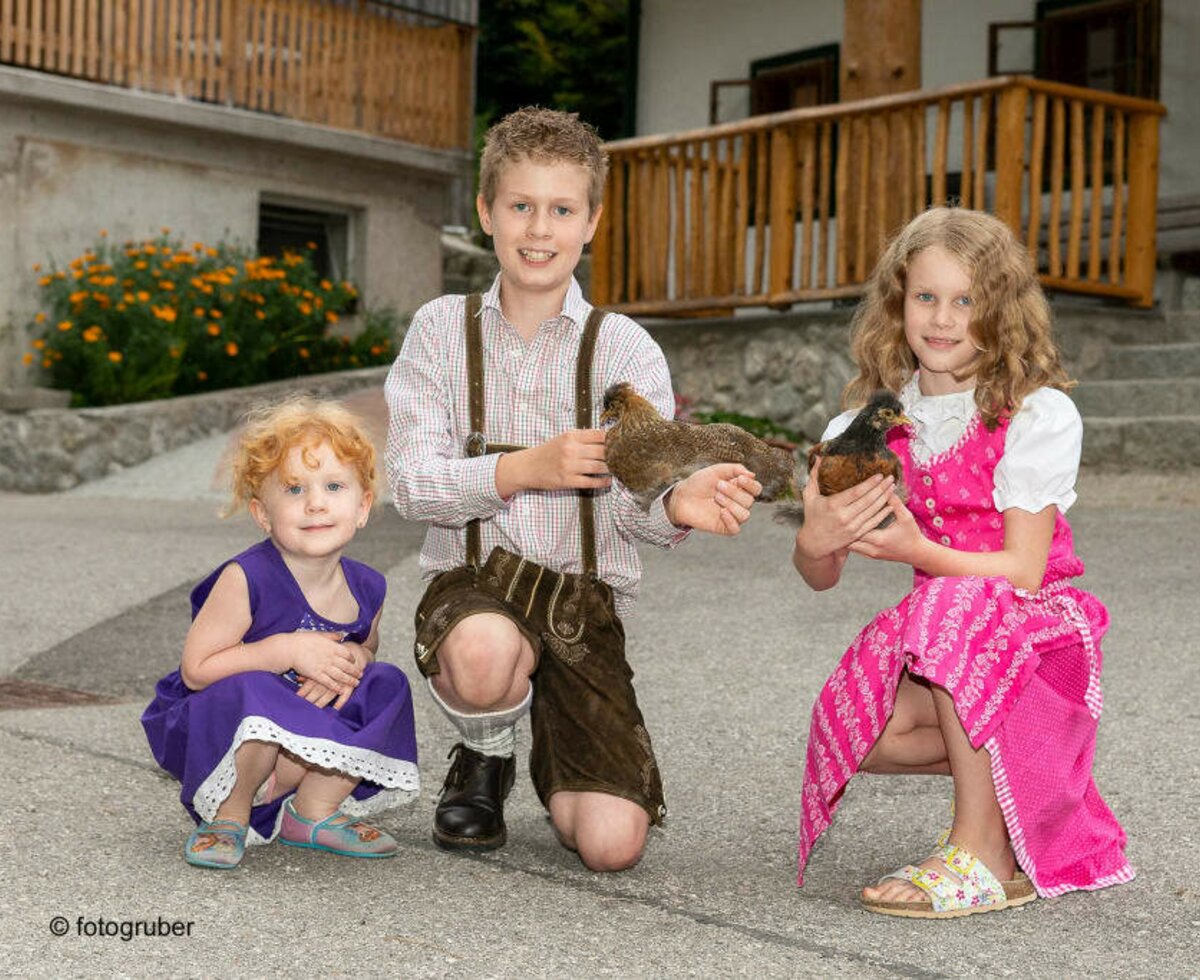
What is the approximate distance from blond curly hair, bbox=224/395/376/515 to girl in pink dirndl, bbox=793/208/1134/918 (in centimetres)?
95

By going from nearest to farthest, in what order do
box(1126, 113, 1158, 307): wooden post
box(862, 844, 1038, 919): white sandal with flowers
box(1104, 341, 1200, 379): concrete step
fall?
box(862, 844, 1038, 919): white sandal with flowers
box(1104, 341, 1200, 379): concrete step
box(1126, 113, 1158, 307): wooden post

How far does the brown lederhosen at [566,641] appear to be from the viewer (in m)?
3.61

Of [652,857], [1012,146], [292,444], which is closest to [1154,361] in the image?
[1012,146]

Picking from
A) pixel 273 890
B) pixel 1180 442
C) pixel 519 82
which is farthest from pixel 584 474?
pixel 519 82

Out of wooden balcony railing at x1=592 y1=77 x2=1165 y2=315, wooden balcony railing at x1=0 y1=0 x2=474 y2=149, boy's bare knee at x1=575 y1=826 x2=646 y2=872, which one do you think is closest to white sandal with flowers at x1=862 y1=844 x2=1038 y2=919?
boy's bare knee at x1=575 y1=826 x2=646 y2=872

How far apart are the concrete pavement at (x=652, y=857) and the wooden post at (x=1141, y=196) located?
4569 mm

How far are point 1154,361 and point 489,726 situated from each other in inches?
311

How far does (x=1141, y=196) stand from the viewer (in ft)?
35.0

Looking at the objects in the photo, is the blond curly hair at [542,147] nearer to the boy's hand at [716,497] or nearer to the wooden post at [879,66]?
the boy's hand at [716,497]

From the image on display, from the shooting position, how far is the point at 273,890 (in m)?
3.21

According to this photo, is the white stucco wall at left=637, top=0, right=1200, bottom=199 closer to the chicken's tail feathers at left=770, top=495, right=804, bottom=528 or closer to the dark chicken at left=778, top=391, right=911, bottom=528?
the chicken's tail feathers at left=770, top=495, right=804, bottom=528

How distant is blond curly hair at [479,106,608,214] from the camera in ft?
12.0

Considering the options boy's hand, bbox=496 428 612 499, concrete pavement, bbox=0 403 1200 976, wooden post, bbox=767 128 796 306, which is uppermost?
wooden post, bbox=767 128 796 306

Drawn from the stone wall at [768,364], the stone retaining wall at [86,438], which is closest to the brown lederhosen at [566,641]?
the stone wall at [768,364]
